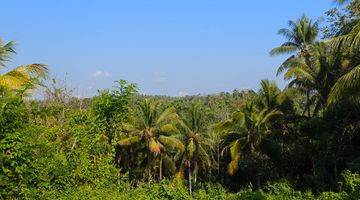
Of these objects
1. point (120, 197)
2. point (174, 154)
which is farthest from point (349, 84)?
point (174, 154)

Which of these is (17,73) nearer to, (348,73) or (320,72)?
(348,73)

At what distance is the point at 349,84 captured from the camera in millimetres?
A: 13391

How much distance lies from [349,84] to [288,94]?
1421 cm

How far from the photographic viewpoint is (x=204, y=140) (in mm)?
33406

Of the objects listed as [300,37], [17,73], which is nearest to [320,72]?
[300,37]

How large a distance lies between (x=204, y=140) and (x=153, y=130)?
383cm

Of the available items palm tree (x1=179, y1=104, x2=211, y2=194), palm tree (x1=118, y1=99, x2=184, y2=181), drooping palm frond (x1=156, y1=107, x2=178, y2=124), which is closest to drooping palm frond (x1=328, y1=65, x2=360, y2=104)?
palm tree (x1=118, y1=99, x2=184, y2=181)

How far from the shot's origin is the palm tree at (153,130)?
31.3 m

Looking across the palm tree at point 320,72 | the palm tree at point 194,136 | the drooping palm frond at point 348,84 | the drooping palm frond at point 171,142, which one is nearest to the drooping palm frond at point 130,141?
the drooping palm frond at point 171,142

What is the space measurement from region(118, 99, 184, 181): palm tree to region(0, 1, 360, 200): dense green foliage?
70mm

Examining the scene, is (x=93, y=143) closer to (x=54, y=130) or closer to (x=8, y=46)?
(x=54, y=130)

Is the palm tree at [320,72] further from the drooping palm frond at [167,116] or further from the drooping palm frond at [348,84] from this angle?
the drooping palm frond at [167,116]

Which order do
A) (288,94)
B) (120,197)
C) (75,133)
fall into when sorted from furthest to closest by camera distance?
(288,94)
(120,197)
(75,133)

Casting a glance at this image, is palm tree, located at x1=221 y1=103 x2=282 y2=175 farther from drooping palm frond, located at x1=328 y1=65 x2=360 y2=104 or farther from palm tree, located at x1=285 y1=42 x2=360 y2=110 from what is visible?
drooping palm frond, located at x1=328 y1=65 x2=360 y2=104
